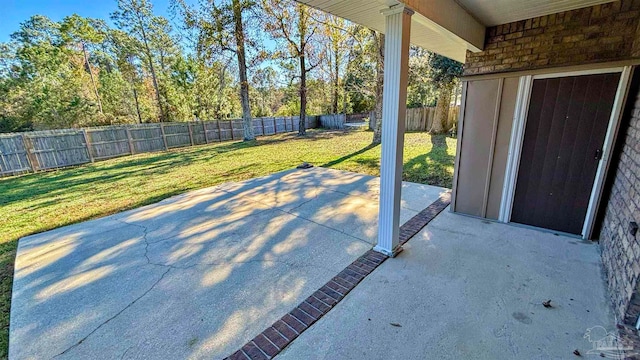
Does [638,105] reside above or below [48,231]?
above

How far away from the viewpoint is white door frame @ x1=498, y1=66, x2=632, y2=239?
2.55m

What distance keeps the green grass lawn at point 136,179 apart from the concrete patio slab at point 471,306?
2382 mm

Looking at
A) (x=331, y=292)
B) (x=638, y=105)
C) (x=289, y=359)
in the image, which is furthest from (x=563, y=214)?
(x=289, y=359)

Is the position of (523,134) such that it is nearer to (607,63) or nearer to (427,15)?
(607,63)

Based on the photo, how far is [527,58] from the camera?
297cm

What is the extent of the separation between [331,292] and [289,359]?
2.28ft

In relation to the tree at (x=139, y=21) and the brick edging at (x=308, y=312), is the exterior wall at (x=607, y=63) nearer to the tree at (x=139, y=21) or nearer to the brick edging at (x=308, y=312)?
the brick edging at (x=308, y=312)

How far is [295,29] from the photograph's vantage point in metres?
12.9

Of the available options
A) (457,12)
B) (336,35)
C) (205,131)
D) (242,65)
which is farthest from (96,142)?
(457,12)

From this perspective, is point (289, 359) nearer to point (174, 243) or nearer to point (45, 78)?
point (174, 243)

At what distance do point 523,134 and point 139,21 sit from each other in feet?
71.6

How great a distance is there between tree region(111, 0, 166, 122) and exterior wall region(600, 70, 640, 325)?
2234 centimetres

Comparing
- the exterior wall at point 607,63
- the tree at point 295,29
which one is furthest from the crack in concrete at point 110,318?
the tree at point 295,29

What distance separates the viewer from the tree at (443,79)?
10.5 meters
